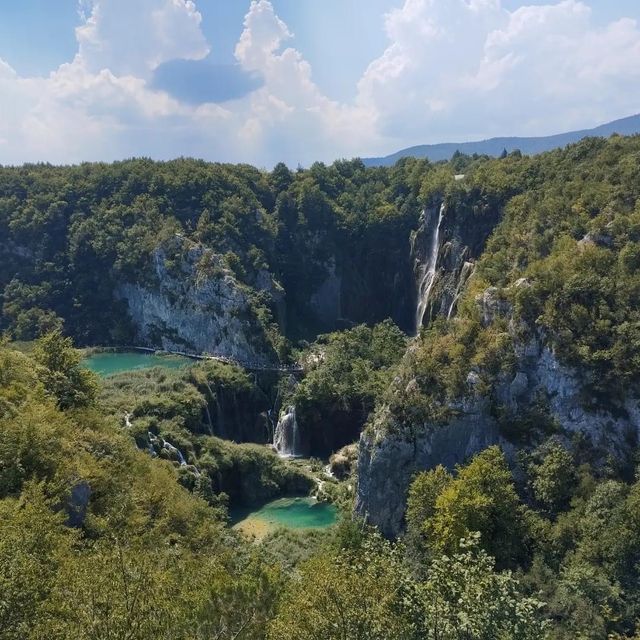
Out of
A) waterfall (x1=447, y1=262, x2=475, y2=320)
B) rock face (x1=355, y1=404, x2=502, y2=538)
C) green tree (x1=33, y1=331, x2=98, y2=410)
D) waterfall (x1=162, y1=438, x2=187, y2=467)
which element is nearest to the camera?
green tree (x1=33, y1=331, x2=98, y2=410)

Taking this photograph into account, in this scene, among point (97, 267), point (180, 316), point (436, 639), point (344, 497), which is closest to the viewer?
point (436, 639)

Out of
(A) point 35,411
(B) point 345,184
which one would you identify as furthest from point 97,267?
(A) point 35,411

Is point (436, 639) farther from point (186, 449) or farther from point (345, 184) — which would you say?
point (345, 184)

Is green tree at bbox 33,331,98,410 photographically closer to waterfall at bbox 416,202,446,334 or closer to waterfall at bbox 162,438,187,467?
waterfall at bbox 162,438,187,467

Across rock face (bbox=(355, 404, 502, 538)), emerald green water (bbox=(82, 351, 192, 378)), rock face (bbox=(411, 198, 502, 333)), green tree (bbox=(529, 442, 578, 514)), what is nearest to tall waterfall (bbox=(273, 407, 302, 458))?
emerald green water (bbox=(82, 351, 192, 378))

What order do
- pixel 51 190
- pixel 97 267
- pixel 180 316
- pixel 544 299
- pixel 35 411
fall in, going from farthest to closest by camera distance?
pixel 51 190 < pixel 97 267 < pixel 180 316 < pixel 544 299 < pixel 35 411

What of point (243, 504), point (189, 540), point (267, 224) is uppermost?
point (267, 224)

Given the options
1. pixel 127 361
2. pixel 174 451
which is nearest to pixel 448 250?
pixel 174 451
